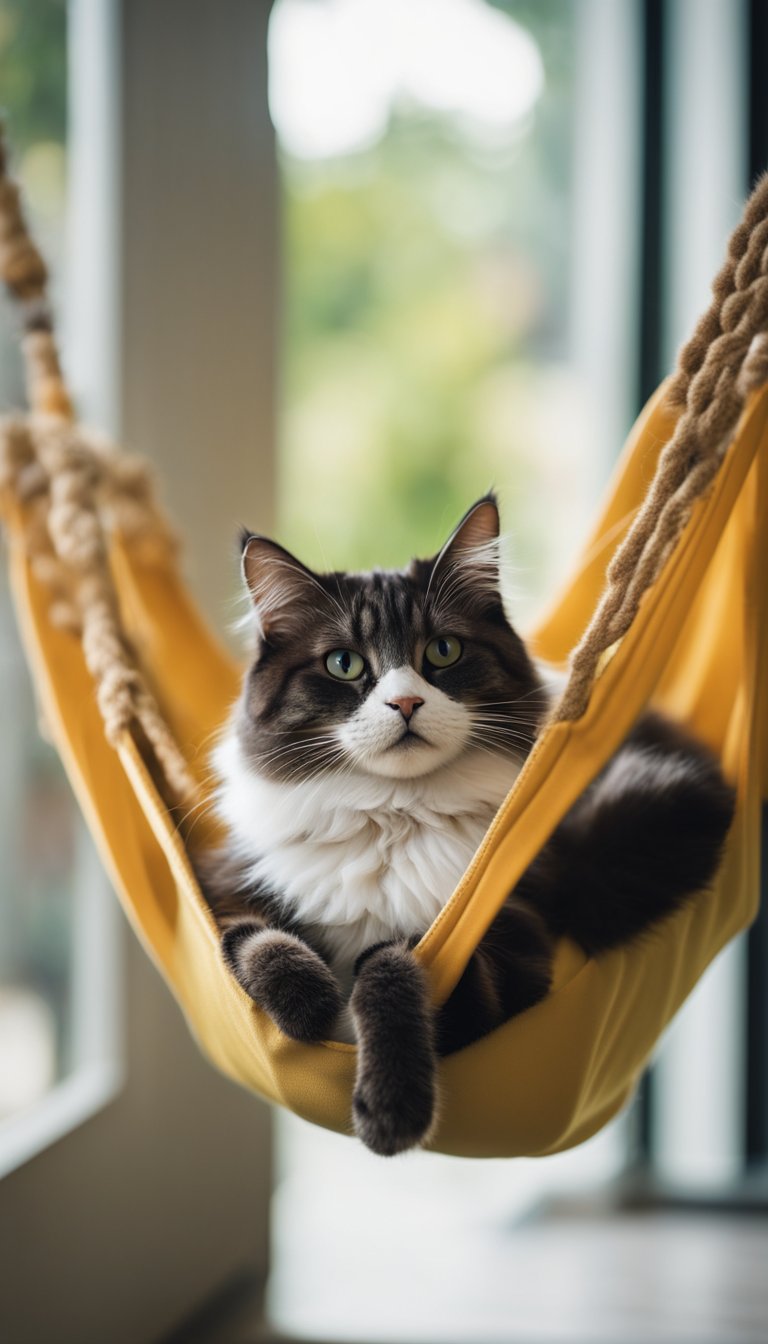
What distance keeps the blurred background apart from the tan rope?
21 cm

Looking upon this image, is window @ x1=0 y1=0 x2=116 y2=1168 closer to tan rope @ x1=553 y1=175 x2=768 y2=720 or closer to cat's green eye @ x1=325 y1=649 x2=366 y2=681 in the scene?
cat's green eye @ x1=325 y1=649 x2=366 y2=681

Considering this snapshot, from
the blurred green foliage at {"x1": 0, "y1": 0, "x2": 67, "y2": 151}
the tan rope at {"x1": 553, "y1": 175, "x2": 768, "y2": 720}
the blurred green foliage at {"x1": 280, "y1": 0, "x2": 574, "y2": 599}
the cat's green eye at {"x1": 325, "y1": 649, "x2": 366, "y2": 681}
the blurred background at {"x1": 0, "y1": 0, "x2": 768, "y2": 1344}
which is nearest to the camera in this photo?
the tan rope at {"x1": 553, "y1": 175, "x2": 768, "y2": 720}

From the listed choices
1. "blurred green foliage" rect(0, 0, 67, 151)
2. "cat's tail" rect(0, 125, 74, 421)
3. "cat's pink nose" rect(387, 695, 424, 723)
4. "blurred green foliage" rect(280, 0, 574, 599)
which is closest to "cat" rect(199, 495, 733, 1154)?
"cat's pink nose" rect(387, 695, 424, 723)

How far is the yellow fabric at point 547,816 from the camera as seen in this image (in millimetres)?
969

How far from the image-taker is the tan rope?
1000mm

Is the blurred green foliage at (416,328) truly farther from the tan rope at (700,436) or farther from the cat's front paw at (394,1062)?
the cat's front paw at (394,1062)

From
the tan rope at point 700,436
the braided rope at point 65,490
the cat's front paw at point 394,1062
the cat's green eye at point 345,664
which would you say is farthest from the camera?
the braided rope at point 65,490

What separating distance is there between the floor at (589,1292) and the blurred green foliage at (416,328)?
1.63m

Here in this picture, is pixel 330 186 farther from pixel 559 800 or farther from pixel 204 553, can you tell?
pixel 559 800

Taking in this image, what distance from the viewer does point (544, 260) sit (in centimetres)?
291

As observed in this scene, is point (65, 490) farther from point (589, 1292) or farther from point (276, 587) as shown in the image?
point (589, 1292)

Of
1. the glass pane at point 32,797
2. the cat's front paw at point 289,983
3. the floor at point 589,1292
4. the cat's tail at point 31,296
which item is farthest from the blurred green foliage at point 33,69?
the floor at point 589,1292

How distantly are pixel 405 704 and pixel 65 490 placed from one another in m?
0.61

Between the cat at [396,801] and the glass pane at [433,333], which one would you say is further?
the glass pane at [433,333]
